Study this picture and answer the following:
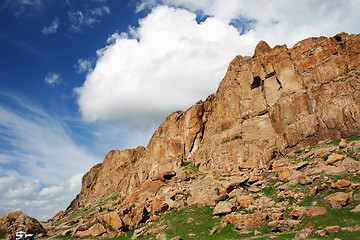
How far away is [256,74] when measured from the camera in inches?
2965

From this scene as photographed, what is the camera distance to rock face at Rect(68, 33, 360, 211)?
168 ft

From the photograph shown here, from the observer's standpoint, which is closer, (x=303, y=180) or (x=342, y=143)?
(x=303, y=180)

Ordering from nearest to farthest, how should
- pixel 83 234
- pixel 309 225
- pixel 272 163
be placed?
pixel 309 225 → pixel 83 234 → pixel 272 163

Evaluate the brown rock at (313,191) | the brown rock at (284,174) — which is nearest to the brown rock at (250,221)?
the brown rock at (313,191)

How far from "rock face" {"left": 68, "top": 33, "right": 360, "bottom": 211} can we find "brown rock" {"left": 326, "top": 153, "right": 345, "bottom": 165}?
7.87 metres

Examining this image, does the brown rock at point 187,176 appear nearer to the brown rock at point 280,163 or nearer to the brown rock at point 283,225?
the brown rock at point 280,163

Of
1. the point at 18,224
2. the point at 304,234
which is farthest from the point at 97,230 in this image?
the point at 304,234

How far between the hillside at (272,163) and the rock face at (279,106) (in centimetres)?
25

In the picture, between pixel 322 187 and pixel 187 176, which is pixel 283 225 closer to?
pixel 322 187

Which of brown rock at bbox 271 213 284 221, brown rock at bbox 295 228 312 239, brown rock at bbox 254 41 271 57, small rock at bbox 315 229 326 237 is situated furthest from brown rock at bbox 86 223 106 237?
brown rock at bbox 254 41 271 57

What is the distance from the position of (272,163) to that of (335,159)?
16.0 meters

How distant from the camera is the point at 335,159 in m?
40.2

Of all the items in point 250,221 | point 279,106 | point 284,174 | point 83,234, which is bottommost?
point 250,221

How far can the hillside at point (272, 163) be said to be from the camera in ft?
104
